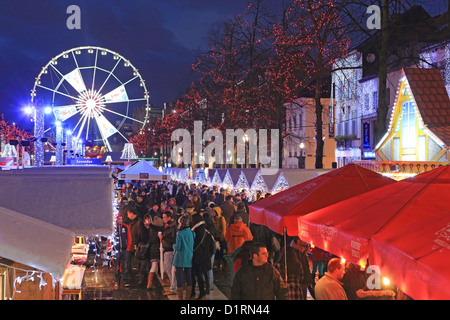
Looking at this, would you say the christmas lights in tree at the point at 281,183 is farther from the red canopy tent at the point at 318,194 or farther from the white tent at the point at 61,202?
the white tent at the point at 61,202

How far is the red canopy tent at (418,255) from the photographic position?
3807 millimetres

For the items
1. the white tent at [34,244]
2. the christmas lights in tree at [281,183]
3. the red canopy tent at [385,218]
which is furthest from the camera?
the christmas lights in tree at [281,183]

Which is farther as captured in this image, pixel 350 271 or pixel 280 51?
pixel 280 51

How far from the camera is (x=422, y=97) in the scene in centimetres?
1291

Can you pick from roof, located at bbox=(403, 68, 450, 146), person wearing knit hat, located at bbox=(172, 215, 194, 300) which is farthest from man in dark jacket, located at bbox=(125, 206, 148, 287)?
roof, located at bbox=(403, 68, 450, 146)

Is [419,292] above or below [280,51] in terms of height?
below

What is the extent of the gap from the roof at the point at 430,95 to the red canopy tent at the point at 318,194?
167 inches

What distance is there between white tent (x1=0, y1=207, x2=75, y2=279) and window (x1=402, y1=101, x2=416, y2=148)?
951cm

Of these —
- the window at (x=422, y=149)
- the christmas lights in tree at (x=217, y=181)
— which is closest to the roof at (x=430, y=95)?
the window at (x=422, y=149)

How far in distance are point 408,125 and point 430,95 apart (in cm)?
100

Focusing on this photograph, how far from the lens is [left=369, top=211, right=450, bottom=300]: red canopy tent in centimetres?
381

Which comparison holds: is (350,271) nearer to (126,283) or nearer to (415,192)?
(415,192)
